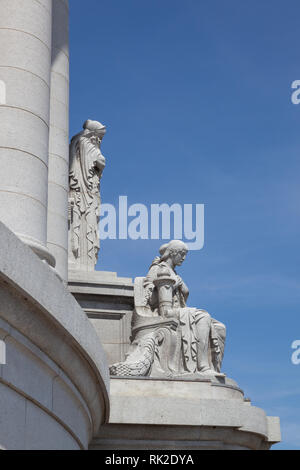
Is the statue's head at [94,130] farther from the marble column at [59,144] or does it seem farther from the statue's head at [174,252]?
the statue's head at [174,252]

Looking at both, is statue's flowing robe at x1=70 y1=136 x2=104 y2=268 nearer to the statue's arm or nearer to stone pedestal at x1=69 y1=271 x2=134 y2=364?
stone pedestal at x1=69 y1=271 x2=134 y2=364

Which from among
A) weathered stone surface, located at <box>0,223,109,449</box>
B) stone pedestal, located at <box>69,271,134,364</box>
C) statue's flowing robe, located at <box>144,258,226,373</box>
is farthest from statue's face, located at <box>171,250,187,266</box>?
weathered stone surface, located at <box>0,223,109,449</box>

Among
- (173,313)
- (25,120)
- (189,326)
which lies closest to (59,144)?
→ (173,313)

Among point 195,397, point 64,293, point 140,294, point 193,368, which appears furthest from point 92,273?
point 64,293

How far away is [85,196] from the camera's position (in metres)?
23.7

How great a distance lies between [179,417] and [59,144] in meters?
7.60

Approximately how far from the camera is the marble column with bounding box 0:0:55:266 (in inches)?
502

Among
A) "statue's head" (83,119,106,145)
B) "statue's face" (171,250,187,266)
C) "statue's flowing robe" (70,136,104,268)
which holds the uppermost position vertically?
"statue's head" (83,119,106,145)

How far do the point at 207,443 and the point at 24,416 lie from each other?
868cm

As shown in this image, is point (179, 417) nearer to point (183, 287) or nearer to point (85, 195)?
point (183, 287)

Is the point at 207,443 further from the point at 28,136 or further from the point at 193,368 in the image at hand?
the point at 28,136

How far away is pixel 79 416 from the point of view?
11.9 m

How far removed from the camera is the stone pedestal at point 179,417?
1608 centimetres

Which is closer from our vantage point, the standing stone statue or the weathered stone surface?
the weathered stone surface
